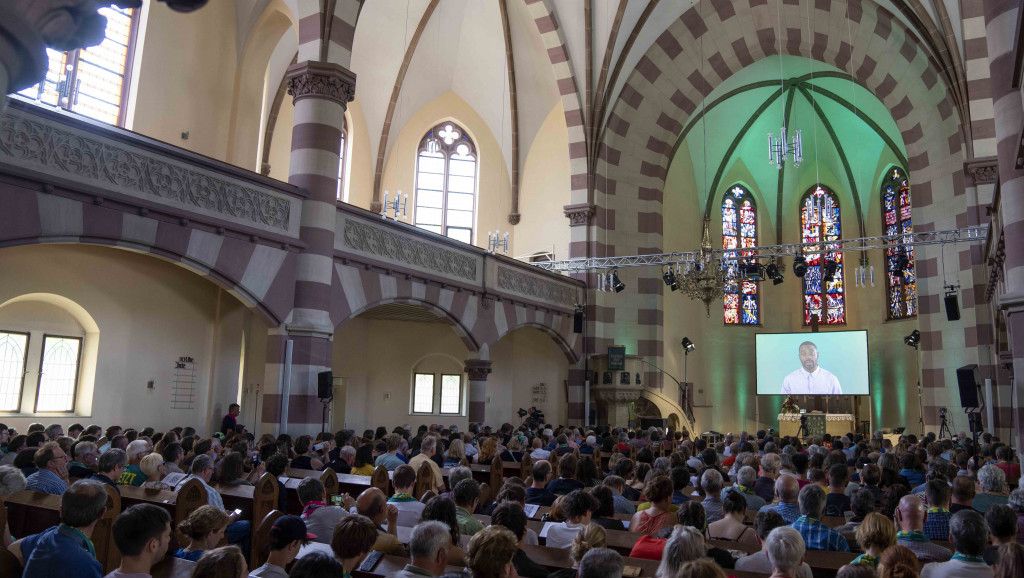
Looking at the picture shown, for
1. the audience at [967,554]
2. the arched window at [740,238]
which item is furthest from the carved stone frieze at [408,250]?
the arched window at [740,238]

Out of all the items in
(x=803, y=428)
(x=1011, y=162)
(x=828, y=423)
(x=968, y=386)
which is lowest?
(x=803, y=428)

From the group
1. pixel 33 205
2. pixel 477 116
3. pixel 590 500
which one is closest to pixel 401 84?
pixel 477 116

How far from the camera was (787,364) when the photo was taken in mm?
24891

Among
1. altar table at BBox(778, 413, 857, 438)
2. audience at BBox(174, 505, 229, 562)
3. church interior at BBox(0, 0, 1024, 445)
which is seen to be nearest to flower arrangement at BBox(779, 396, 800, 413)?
altar table at BBox(778, 413, 857, 438)

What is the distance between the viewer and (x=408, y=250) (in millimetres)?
14719

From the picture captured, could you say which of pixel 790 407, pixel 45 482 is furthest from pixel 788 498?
pixel 790 407

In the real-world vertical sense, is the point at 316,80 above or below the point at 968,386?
above

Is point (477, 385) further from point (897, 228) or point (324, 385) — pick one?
point (897, 228)

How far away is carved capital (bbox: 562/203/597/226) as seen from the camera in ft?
71.2

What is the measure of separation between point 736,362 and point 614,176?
8.94 m

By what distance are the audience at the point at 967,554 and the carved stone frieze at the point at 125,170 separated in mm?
9745

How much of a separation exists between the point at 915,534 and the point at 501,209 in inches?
755

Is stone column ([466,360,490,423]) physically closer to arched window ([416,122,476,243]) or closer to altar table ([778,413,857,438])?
arched window ([416,122,476,243])

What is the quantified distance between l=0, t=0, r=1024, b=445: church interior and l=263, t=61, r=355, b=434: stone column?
0.18 feet
